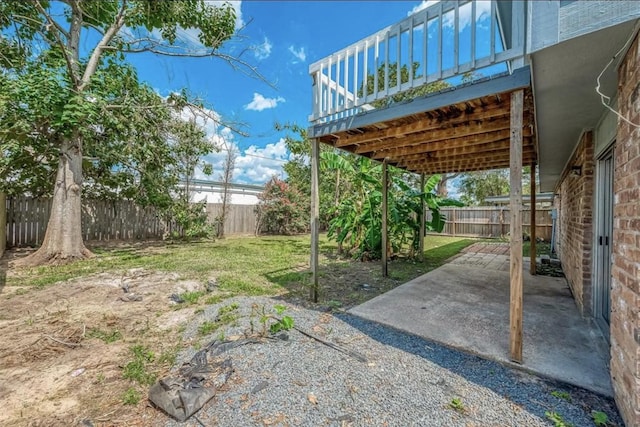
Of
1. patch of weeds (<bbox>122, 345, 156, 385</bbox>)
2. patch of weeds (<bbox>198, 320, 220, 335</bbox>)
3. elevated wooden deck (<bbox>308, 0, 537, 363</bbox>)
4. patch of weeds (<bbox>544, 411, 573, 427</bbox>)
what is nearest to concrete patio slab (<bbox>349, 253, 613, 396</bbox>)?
elevated wooden deck (<bbox>308, 0, 537, 363</bbox>)

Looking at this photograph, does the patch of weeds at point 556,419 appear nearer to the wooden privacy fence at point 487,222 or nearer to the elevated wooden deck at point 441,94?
the elevated wooden deck at point 441,94

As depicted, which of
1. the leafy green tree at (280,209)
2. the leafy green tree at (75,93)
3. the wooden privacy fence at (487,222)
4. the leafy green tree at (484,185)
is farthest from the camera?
the leafy green tree at (484,185)

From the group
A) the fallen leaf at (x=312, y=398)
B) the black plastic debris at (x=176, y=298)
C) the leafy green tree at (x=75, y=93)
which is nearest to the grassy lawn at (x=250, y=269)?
the black plastic debris at (x=176, y=298)

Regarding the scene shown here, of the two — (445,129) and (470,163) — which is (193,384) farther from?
(470,163)

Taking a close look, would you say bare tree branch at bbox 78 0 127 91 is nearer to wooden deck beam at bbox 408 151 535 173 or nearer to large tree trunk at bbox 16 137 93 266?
large tree trunk at bbox 16 137 93 266

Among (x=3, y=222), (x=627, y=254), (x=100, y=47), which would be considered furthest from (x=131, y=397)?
(x=100, y=47)

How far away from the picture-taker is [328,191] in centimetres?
1210

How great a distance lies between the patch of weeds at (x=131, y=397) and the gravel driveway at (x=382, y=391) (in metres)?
0.49

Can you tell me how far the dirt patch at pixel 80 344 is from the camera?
80.7 inches

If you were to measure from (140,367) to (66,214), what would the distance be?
6.84 m

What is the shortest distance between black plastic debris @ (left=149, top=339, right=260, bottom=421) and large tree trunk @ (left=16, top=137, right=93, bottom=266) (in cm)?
659

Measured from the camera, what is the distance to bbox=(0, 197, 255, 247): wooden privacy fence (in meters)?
8.37

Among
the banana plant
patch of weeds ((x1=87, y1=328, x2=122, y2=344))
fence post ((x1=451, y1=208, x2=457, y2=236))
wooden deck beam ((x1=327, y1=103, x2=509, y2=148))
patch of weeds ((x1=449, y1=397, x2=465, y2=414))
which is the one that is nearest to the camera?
patch of weeds ((x1=449, y1=397, x2=465, y2=414))

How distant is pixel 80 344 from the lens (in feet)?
9.77
